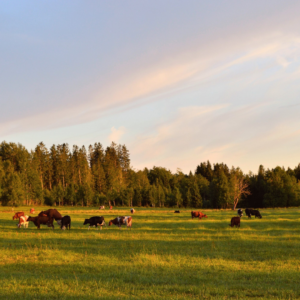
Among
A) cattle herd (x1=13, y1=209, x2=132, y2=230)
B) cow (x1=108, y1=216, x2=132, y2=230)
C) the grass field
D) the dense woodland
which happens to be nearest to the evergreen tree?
the dense woodland

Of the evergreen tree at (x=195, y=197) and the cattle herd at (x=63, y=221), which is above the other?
the cattle herd at (x=63, y=221)

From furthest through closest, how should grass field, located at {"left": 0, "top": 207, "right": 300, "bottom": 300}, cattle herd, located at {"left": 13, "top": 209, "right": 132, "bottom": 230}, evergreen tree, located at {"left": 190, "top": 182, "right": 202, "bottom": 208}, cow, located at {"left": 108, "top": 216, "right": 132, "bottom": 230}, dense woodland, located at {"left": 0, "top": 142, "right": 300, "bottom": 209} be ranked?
evergreen tree, located at {"left": 190, "top": 182, "right": 202, "bottom": 208}, dense woodland, located at {"left": 0, "top": 142, "right": 300, "bottom": 209}, cow, located at {"left": 108, "top": 216, "right": 132, "bottom": 230}, cattle herd, located at {"left": 13, "top": 209, "right": 132, "bottom": 230}, grass field, located at {"left": 0, "top": 207, "right": 300, "bottom": 300}

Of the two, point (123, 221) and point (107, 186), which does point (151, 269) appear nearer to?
point (123, 221)

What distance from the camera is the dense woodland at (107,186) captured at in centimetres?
10069

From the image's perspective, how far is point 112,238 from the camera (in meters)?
22.5

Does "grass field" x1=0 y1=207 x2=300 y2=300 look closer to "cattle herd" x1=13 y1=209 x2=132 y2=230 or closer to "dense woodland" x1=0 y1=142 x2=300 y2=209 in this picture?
"cattle herd" x1=13 y1=209 x2=132 y2=230

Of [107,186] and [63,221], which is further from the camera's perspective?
[107,186]

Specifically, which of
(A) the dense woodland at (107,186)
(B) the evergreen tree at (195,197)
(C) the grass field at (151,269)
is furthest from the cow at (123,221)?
(B) the evergreen tree at (195,197)

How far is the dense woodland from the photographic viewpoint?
330 ft

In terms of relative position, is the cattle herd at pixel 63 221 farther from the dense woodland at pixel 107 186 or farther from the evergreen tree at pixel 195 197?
the evergreen tree at pixel 195 197

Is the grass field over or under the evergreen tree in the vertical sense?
over

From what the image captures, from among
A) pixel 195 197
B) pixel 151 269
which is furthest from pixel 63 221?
pixel 195 197

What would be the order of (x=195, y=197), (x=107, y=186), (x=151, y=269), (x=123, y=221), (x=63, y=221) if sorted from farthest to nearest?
(x=107, y=186) < (x=195, y=197) < (x=123, y=221) < (x=63, y=221) < (x=151, y=269)

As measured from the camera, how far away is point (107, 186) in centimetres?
12131
